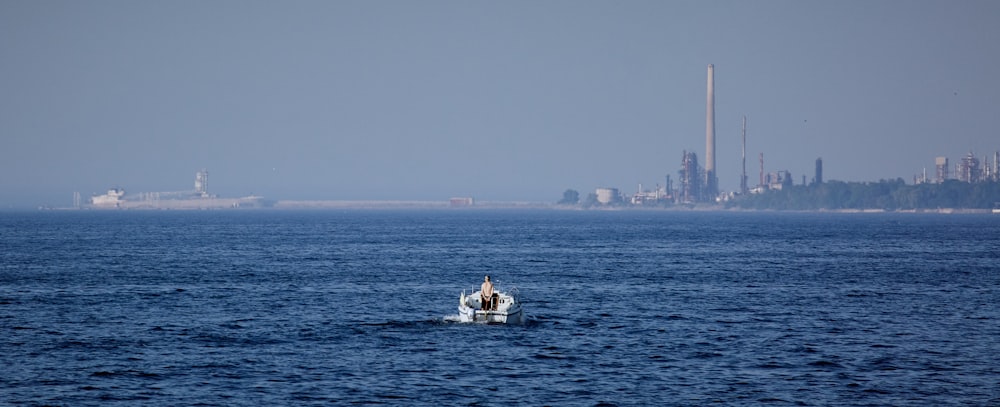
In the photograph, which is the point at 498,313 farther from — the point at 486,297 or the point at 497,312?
the point at 486,297

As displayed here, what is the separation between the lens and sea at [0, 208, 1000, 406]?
1716 inches

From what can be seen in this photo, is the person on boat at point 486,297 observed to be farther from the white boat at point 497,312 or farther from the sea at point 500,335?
the sea at point 500,335

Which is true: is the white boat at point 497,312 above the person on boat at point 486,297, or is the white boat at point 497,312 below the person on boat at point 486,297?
below

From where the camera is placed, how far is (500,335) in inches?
2276

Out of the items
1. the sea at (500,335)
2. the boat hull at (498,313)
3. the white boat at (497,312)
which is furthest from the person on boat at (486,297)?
the sea at (500,335)

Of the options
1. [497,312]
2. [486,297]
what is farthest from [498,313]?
[486,297]

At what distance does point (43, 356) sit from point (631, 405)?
25.7 metres

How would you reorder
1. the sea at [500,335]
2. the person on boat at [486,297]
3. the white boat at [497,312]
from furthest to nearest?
the person on boat at [486,297] < the white boat at [497,312] < the sea at [500,335]

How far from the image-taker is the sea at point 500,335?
4359cm

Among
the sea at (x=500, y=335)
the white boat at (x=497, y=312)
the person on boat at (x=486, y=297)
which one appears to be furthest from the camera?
the person on boat at (x=486, y=297)

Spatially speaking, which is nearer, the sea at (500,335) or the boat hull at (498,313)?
the sea at (500,335)

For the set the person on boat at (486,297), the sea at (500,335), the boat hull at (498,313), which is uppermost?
the person on boat at (486,297)

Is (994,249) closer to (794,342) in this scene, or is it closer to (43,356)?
(794,342)

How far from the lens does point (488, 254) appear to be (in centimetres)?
13275
